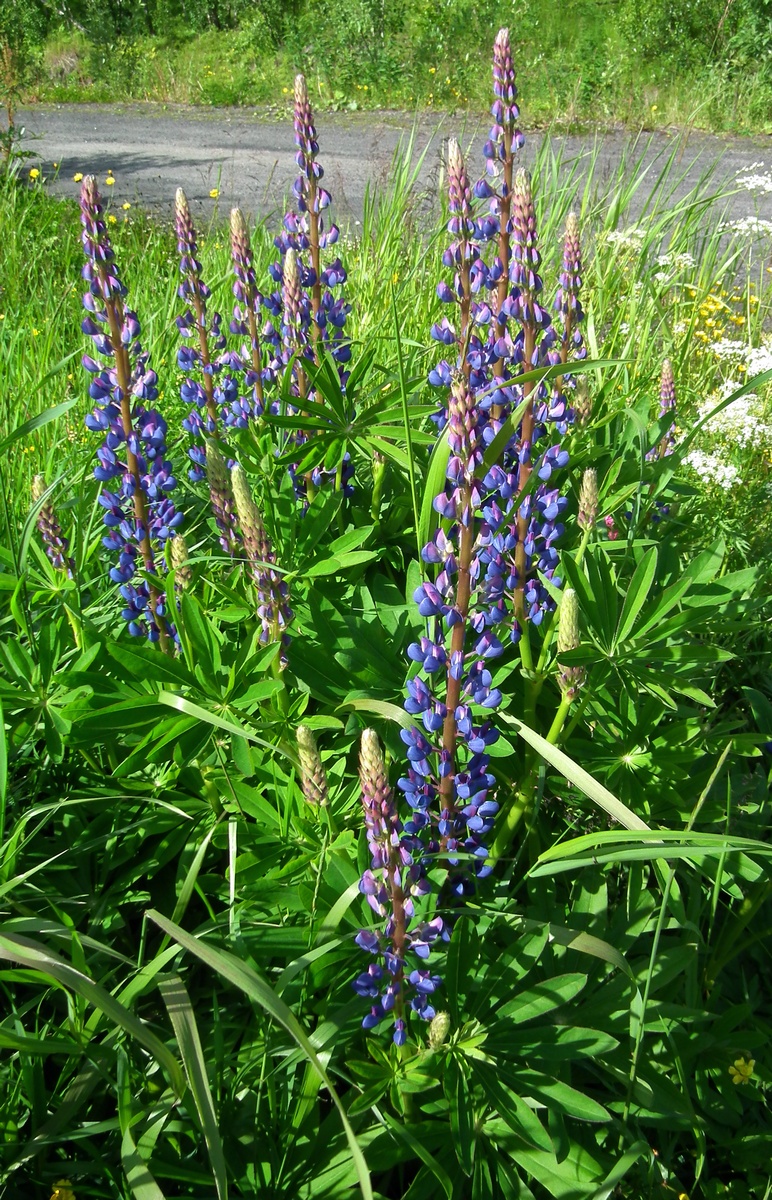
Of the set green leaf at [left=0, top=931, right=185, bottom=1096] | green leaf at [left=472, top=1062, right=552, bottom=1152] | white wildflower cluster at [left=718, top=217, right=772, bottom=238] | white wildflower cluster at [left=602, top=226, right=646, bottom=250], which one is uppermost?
white wildflower cluster at [left=718, top=217, right=772, bottom=238]

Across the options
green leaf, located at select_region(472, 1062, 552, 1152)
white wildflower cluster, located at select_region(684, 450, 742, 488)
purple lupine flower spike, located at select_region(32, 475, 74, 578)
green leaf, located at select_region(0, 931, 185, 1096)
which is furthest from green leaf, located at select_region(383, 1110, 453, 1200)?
white wildflower cluster, located at select_region(684, 450, 742, 488)

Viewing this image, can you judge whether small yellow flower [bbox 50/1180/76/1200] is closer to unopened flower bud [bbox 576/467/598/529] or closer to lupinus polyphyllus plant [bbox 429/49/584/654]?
lupinus polyphyllus plant [bbox 429/49/584/654]

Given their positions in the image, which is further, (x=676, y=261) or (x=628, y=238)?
(x=628, y=238)

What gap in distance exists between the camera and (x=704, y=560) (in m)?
1.98

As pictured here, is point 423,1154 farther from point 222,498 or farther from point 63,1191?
point 222,498

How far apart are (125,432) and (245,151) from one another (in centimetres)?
1270

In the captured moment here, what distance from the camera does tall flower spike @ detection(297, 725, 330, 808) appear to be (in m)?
1.34

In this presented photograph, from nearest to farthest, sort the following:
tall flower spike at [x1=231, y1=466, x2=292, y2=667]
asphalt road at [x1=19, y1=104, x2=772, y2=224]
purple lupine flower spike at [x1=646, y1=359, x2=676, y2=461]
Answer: tall flower spike at [x1=231, y1=466, x2=292, y2=667] < purple lupine flower spike at [x1=646, y1=359, x2=676, y2=461] < asphalt road at [x1=19, y1=104, x2=772, y2=224]

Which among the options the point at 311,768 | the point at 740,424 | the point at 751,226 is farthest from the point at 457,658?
the point at 751,226

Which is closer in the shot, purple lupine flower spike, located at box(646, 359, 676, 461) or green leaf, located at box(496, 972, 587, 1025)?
green leaf, located at box(496, 972, 587, 1025)

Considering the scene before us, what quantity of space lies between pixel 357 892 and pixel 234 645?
0.73 meters

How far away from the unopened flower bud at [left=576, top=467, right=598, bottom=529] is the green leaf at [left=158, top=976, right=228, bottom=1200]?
1.11 m

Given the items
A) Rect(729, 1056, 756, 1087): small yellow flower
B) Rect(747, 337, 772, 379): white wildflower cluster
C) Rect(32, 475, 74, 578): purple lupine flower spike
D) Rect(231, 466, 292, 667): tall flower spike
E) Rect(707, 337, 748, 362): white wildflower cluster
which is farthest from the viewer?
Rect(707, 337, 748, 362): white wildflower cluster

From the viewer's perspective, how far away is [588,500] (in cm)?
180
